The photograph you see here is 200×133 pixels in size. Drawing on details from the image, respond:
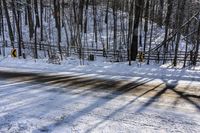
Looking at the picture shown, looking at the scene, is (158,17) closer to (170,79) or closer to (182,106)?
(170,79)

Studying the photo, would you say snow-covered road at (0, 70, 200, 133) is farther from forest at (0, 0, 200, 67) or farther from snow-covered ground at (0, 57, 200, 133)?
forest at (0, 0, 200, 67)

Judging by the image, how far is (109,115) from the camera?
7.29 meters

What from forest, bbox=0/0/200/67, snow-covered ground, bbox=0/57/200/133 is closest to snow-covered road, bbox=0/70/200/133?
snow-covered ground, bbox=0/57/200/133

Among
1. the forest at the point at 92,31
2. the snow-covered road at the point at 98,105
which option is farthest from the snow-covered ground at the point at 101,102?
the forest at the point at 92,31

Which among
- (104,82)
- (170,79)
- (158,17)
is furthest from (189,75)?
(158,17)

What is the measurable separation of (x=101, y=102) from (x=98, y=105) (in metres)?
0.30

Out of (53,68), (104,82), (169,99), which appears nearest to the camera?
(169,99)

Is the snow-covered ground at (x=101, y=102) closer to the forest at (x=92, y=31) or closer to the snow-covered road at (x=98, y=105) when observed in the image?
the snow-covered road at (x=98, y=105)

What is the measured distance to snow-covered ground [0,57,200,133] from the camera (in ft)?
21.9

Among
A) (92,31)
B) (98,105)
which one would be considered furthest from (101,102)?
(92,31)

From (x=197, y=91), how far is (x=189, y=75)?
2.85 metres

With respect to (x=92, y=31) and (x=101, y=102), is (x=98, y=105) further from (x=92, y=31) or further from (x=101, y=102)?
(x=92, y=31)

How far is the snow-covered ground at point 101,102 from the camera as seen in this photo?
6.69m

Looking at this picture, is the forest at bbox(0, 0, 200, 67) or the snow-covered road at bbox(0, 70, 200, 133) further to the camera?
the forest at bbox(0, 0, 200, 67)
